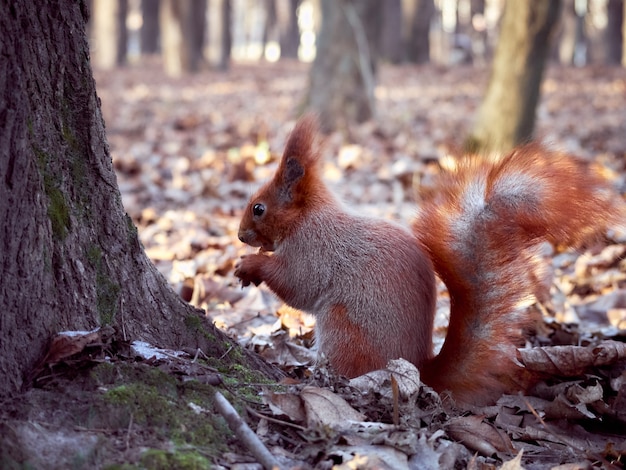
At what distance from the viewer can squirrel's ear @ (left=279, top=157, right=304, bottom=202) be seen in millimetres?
2705

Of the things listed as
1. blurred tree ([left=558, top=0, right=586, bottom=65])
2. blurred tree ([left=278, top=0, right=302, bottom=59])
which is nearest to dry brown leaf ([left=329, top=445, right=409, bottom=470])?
blurred tree ([left=558, top=0, right=586, bottom=65])

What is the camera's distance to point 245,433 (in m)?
1.65

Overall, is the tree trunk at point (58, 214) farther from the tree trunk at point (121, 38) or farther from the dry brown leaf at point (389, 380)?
the tree trunk at point (121, 38)

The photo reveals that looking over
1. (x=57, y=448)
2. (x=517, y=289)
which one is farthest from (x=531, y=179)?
(x=57, y=448)

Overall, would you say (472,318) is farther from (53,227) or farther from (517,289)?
(53,227)

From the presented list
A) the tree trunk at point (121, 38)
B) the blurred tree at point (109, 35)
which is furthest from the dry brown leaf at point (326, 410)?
the tree trunk at point (121, 38)

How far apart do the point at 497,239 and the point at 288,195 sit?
83 cm

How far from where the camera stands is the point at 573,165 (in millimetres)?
2143

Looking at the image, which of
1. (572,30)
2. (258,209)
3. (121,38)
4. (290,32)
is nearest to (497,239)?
(258,209)

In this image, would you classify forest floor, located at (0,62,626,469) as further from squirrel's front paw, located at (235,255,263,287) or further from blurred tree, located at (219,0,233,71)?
blurred tree, located at (219,0,233,71)

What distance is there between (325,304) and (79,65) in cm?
110

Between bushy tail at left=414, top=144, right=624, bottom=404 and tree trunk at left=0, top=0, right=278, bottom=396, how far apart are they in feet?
2.64

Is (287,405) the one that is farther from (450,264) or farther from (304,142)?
(304,142)

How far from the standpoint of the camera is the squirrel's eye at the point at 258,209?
9.23ft
